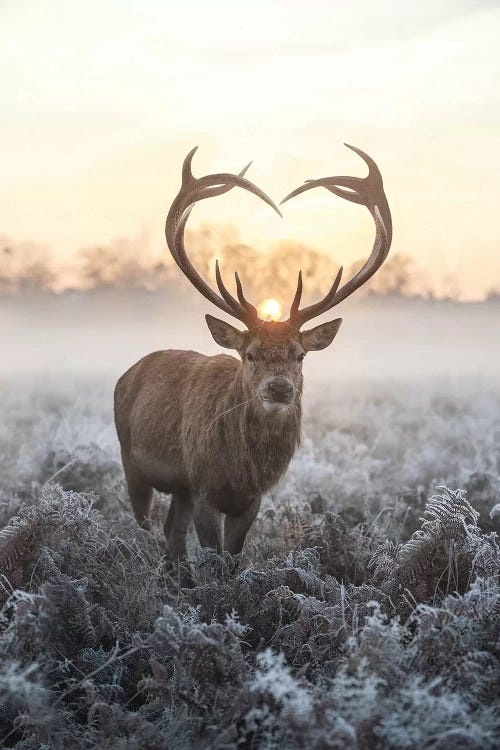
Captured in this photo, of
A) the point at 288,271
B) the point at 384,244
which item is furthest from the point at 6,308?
the point at 384,244

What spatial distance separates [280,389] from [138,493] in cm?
237

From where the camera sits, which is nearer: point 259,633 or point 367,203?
point 259,633

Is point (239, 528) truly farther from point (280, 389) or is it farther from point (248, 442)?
point (280, 389)

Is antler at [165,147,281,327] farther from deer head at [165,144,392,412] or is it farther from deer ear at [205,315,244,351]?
deer ear at [205,315,244,351]

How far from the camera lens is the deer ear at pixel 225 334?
6.91 m

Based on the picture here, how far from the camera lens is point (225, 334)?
6961 millimetres

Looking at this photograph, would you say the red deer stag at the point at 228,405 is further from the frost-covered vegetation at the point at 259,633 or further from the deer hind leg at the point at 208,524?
the frost-covered vegetation at the point at 259,633

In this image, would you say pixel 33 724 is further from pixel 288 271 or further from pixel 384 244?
pixel 288 271

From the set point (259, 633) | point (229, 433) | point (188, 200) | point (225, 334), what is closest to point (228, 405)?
point (229, 433)

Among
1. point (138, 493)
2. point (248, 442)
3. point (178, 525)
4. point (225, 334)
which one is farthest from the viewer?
point (138, 493)

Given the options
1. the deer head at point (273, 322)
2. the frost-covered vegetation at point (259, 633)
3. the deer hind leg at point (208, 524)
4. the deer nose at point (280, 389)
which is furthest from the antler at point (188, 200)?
the frost-covered vegetation at point (259, 633)

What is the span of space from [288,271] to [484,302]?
7.99 metres

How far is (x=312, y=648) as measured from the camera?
4.73 metres

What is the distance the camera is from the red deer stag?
21.8ft
